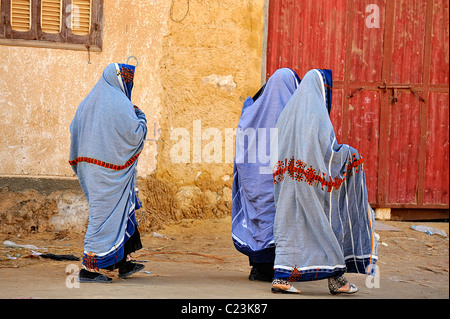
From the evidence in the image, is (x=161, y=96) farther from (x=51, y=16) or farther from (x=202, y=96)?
(x=51, y=16)

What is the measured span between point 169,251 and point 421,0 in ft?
14.2

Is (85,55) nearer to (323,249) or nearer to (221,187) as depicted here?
(221,187)

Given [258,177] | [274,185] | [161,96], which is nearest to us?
[274,185]

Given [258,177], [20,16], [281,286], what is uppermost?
[20,16]

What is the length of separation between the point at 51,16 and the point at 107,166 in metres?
2.91

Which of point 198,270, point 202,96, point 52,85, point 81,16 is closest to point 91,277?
point 198,270

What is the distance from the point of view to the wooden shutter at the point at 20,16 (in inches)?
270

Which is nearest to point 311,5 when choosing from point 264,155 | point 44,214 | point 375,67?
point 375,67

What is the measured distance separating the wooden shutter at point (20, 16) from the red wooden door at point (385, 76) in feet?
9.05

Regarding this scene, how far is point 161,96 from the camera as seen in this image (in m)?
7.22

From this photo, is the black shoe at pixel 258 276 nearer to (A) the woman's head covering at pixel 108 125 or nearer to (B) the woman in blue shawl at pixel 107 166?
(B) the woman in blue shawl at pixel 107 166

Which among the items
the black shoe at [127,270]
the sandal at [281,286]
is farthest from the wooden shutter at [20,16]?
the sandal at [281,286]

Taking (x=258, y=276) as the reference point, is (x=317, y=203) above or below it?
above

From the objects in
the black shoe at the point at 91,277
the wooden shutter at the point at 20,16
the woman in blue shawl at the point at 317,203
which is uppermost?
the wooden shutter at the point at 20,16
